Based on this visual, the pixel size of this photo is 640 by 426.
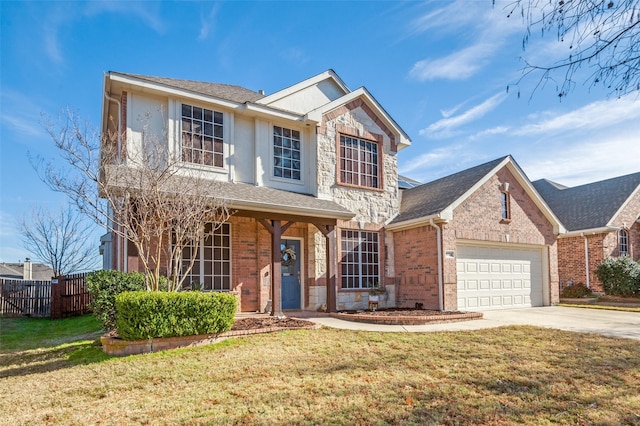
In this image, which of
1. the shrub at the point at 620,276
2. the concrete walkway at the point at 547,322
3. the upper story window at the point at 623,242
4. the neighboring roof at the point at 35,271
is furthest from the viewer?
the neighboring roof at the point at 35,271

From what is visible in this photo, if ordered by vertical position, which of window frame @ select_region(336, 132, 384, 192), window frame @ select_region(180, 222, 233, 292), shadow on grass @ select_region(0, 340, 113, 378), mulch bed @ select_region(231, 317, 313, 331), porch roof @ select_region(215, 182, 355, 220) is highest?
window frame @ select_region(336, 132, 384, 192)

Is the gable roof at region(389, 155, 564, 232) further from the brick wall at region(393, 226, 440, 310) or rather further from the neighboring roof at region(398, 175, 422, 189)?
the neighboring roof at region(398, 175, 422, 189)

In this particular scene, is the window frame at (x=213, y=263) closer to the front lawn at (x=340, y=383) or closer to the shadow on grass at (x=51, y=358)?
the shadow on grass at (x=51, y=358)

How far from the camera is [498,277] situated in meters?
14.8

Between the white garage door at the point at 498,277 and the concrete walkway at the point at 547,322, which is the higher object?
the white garage door at the point at 498,277

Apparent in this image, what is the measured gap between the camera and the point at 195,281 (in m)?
11.4

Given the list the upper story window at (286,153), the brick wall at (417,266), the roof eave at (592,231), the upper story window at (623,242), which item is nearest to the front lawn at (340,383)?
the brick wall at (417,266)

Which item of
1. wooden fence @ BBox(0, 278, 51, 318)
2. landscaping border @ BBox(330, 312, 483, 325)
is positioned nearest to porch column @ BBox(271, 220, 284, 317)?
landscaping border @ BBox(330, 312, 483, 325)

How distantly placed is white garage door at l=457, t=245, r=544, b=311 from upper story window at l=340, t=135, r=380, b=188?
4032 mm

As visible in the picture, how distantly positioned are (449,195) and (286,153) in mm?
5756

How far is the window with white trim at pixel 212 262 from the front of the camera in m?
11.4

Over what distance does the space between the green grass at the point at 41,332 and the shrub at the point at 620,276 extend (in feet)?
63.9

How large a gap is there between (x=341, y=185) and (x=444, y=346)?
7588 mm

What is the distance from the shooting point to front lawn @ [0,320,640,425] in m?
4.71
